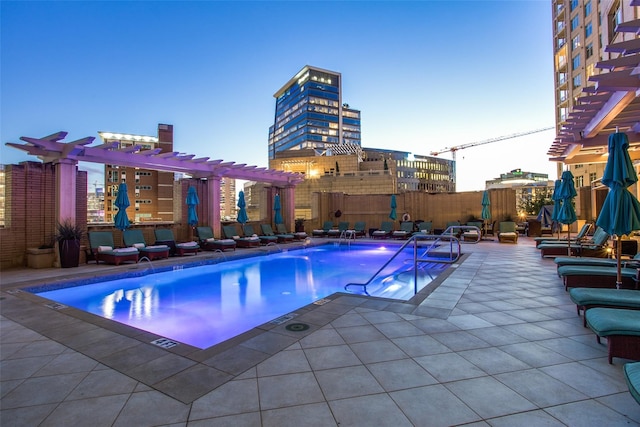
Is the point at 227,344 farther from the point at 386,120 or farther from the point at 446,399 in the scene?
the point at 386,120

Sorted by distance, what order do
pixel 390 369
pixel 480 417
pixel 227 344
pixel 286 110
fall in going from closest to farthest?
pixel 480 417 < pixel 390 369 < pixel 227 344 < pixel 286 110

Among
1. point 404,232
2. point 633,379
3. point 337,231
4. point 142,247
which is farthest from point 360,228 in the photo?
point 633,379

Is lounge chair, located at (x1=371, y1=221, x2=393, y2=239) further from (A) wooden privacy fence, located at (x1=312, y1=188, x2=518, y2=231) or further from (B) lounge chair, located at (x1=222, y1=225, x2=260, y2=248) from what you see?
(B) lounge chair, located at (x1=222, y1=225, x2=260, y2=248)

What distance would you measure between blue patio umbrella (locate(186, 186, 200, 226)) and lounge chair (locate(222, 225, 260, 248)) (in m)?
1.35

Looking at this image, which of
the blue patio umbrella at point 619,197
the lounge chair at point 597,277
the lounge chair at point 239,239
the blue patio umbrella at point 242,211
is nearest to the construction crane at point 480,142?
the blue patio umbrella at point 242,211

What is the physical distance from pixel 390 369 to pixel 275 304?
12.3 ft

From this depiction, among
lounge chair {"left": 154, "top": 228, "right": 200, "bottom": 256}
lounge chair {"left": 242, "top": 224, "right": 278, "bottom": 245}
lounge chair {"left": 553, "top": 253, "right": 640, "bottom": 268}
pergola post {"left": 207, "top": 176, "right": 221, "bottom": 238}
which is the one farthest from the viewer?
lounge chair {"left": 242, "top": 224, "right": 278, "bottom": 245}

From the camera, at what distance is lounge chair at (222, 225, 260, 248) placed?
12.4m

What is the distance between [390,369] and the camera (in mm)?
2508

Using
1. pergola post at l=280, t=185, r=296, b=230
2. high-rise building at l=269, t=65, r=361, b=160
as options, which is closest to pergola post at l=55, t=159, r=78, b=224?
pergola post at l=280, t=185, r=296, b=230

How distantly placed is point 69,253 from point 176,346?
676 centimetres

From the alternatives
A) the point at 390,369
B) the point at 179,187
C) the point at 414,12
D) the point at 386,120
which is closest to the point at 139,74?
the point at 414,12

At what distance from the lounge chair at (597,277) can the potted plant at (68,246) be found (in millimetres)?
10363

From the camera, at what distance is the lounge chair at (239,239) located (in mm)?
12450
